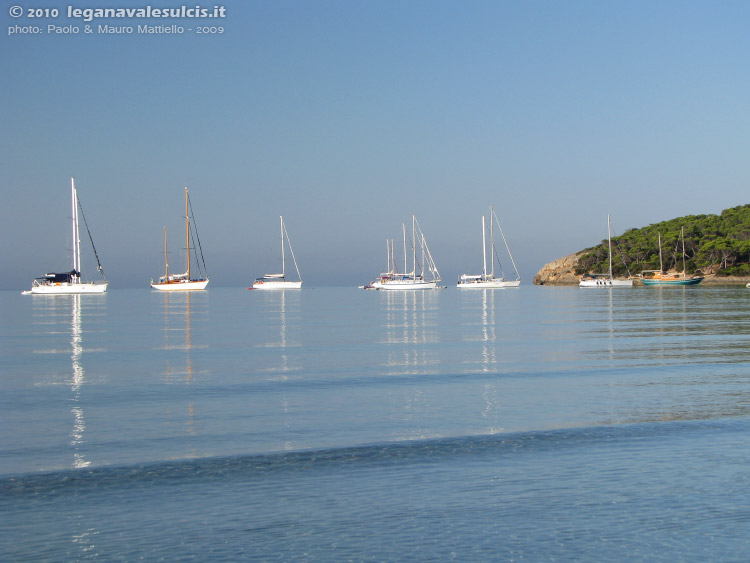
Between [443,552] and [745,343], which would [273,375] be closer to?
[443,552]

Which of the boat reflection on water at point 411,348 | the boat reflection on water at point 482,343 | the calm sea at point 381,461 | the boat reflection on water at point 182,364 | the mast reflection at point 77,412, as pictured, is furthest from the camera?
the boat reflection on water at point 411,348

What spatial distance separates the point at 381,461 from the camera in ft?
33.2

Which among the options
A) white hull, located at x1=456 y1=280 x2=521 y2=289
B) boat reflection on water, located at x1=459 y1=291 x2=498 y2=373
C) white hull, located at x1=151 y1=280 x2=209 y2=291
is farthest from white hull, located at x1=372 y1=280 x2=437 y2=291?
boat reflection on water, located at x1=459 y1=291 x2=498 y2=373

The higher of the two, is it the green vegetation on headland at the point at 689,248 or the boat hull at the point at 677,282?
the green vegetation on headland at the point at 689,248

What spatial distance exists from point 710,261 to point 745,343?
409ft

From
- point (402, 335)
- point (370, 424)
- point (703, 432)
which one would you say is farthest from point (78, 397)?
point (402, 335)

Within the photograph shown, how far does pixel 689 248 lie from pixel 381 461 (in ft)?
506

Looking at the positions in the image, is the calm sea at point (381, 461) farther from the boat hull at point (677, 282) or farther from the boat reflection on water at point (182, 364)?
the boat hull at point (677, 282)

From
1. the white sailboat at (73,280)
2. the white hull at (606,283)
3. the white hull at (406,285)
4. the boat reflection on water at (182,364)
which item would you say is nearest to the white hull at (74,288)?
the white sailboat at (73,280)

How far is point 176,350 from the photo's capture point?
2795cm

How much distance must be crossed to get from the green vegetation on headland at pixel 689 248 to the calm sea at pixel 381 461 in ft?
423

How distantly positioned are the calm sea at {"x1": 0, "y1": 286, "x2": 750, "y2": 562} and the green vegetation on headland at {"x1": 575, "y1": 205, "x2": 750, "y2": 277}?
423 ft

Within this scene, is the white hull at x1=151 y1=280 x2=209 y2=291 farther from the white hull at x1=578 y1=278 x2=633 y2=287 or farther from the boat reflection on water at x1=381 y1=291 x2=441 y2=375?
the boat reflection on water at x1=381 y1=291 x2=441 y2=375

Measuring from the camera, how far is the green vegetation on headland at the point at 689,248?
138 metres
